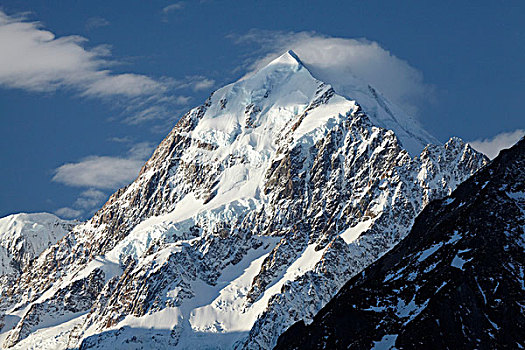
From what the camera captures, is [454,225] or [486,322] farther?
[454,225]

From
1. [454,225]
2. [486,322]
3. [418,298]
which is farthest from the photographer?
[454,225]

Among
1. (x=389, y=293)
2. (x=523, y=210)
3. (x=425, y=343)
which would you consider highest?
(x=523, y=210)

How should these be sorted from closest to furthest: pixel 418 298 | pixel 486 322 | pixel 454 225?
pixel 486 322
pixel 418 298
pixel 454 225

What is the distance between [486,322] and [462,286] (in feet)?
23.4

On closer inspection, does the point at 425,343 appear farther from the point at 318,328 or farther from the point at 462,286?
the point at 318,328

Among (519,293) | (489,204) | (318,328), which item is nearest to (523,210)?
(489,204)

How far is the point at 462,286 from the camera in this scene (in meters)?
167

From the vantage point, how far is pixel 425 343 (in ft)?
533

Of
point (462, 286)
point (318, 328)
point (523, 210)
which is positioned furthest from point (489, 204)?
point (318, 328)

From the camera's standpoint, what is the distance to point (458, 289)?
546ft

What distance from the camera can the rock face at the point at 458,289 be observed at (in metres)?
162

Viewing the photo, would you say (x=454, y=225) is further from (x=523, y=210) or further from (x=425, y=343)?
(x=425, y=343)

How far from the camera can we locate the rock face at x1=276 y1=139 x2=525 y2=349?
162125mm

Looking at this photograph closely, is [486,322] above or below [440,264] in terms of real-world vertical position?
below
